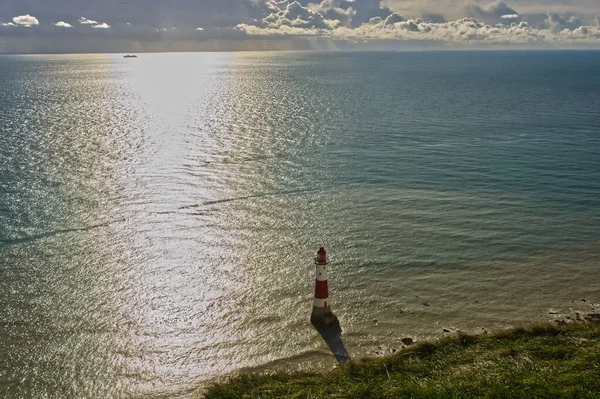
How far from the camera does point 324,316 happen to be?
55.8 feet

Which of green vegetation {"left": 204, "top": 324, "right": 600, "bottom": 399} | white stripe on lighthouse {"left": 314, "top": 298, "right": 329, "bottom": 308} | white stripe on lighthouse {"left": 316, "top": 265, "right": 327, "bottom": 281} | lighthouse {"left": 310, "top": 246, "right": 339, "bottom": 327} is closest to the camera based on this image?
green vegetation {"left": 204, "top": 324, "right": 600, "bottom": 399}

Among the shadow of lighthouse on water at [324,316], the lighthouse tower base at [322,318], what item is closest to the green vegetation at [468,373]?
the shadow of lighthouse on water at [324,316]

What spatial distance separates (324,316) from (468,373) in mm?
5251

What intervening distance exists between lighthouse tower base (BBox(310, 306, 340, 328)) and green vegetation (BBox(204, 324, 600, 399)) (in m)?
2.55

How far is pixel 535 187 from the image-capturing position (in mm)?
32625

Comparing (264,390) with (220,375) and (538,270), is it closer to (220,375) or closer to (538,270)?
(220,375)

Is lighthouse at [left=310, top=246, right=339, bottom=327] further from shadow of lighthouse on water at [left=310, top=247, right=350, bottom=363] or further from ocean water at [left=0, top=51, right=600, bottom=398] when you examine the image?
ocean water at [left=0, top=51, right=600, bottom=398]

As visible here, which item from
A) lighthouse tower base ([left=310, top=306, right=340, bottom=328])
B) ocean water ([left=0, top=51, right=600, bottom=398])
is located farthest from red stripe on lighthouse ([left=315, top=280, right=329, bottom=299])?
ocean water ([left=0, top=51, right=600, bottom=398])

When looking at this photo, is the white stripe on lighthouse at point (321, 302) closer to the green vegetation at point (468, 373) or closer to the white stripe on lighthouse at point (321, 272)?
the white stripe on lighthouse at point (321, 272)

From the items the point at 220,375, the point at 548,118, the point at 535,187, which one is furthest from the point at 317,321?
the point at 548,118

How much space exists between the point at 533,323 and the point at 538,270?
484 cm

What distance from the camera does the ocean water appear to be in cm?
1593

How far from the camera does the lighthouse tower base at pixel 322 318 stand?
55.8 feet

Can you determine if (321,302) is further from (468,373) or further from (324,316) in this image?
(468,373)
